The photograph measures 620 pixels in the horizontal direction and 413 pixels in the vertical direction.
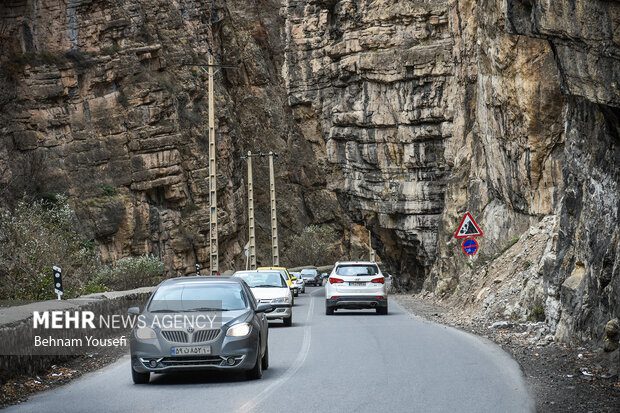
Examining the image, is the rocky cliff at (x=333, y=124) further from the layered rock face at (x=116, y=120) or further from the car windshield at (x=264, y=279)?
the car windshield at (x=264, y=279)

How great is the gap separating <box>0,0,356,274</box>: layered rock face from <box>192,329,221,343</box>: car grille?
1825 inches

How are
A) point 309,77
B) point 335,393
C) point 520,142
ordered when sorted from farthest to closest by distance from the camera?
point 309,77 → point 520,142 → point 335,393

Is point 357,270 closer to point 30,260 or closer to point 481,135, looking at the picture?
point 30,260

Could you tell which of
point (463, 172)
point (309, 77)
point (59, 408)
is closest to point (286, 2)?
point (309, 77)

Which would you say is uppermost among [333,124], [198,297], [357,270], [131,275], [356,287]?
[333,124]

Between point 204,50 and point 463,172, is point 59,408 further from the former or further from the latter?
point 204,50

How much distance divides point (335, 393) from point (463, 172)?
36.5 metres

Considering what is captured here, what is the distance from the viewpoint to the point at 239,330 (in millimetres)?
13180

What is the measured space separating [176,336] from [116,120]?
5410 cm

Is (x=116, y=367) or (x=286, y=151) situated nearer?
(x=116, y=367)

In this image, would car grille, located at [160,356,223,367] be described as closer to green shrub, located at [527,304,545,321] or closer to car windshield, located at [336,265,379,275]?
green shrub, located at [527,304,545,321]

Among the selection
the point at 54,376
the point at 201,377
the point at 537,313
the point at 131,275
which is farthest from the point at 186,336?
the point at 131,275

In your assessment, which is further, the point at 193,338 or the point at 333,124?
the point at 333,124

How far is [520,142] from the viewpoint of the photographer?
33.0 metres
